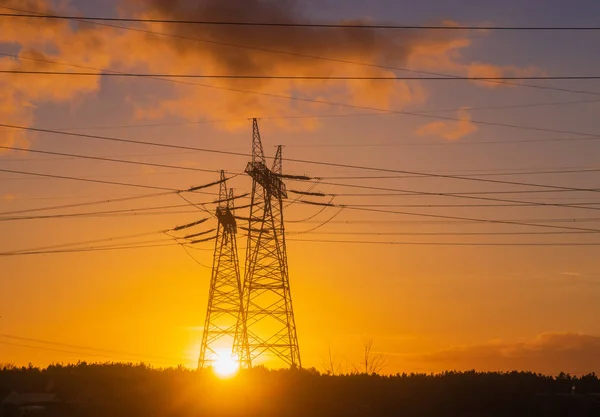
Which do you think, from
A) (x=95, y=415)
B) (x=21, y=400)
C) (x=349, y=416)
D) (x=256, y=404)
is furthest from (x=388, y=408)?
(x=21, y=400)

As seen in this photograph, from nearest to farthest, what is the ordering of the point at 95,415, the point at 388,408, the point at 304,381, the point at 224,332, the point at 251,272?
the point at 95,415
the point at 388,408
the point at 304,381
the point at 251,272
the point at 224,332

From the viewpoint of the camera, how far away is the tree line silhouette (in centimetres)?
5069

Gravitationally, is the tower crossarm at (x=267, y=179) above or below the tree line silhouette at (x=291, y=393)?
above

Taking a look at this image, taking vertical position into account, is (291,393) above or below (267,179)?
below

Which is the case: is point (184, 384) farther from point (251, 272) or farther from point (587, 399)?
point (587, 399)

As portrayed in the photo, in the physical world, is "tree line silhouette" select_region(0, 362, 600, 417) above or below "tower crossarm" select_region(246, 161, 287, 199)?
below

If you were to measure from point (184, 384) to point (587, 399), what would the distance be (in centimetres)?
2463

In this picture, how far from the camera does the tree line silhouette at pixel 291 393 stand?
50.7m

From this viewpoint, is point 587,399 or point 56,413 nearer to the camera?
point 56,413

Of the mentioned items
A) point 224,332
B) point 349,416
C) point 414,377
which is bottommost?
point 349,416

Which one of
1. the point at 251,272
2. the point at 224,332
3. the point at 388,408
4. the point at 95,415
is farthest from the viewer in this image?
the point at 224,332

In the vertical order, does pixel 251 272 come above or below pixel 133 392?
above

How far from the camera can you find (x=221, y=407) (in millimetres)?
50781

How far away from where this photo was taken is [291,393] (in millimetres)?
54125
